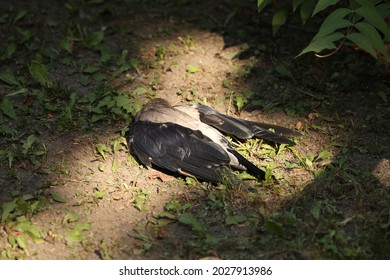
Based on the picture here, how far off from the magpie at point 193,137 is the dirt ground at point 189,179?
0.40 ft

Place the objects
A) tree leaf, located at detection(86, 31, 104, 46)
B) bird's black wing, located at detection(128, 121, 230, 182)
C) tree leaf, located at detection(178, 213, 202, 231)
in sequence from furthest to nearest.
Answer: tree leaf, located at detection(86, 31, 104, 46) → bird's black wing, located at detection(128, 121, 230, 182) → tree leaf, located at detection(178, 213, 202, 231)

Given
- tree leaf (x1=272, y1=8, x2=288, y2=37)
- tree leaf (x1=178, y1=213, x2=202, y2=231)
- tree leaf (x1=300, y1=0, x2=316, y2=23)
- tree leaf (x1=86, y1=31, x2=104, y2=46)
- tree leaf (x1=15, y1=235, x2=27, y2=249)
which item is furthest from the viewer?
tree leaf (x1=86, y1=31, x2=104, y2=46)

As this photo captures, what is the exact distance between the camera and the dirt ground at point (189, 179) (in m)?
4.04

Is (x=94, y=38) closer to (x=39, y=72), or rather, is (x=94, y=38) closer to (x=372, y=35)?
(x=39, y=72)

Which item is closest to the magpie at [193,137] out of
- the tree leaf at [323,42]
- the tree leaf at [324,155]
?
the tree leaf at [324,155]

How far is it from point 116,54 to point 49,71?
737 millimetres

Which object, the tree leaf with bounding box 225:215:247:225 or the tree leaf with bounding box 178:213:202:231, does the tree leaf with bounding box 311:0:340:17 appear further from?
the tree leaf with bounding box 178:213:202:231

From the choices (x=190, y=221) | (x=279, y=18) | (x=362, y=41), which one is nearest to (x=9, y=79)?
(x=190, y=221)

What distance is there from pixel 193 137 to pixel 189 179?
14.6 inches

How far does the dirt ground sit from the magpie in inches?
4.8

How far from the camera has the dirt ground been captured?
159 inches

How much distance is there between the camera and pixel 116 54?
20.2 feet

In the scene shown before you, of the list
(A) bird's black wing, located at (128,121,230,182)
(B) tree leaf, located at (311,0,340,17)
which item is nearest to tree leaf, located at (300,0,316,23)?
(B) tree leaf, located at (311,0,340,17)

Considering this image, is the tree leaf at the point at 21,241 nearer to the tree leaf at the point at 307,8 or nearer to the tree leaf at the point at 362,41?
the tree leaf at the point at 362,41
